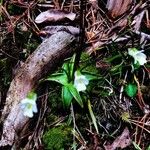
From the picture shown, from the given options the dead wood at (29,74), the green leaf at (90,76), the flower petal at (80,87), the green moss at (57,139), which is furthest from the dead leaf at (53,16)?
the green moss at (57,139)

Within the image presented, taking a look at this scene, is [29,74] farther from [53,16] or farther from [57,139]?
[53,16]

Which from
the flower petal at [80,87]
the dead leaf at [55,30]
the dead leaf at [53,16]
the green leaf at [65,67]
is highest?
the dead leaf at [53,16]

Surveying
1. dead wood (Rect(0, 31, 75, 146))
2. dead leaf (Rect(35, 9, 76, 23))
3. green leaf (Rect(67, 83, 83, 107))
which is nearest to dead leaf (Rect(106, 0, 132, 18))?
dead leaf (Rect(35, 9, 76, 23))

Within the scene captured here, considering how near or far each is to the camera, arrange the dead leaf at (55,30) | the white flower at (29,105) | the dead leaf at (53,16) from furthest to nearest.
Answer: the dead leaf at (53,16) → the dead leaf at (55,30) → the white flower at (29,105)

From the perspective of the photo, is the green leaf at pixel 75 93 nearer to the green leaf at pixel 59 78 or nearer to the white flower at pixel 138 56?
the green leaf at pixel 59 78

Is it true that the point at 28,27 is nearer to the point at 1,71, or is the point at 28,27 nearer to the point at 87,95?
the point at 1,71

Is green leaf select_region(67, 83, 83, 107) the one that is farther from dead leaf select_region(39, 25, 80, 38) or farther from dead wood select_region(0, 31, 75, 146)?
dead leaf select_region(39, 25, 80, 38)

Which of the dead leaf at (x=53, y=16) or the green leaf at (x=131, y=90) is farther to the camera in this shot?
the dead leaf at (x=53, y=16)
